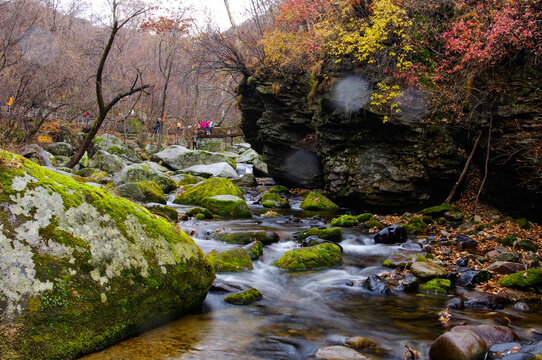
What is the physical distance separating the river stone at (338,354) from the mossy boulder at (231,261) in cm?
288

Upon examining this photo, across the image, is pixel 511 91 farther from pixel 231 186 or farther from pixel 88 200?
pixel 88 200

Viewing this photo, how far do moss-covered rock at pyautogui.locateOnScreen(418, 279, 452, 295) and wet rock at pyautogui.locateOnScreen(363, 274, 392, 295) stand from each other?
561 millimetres

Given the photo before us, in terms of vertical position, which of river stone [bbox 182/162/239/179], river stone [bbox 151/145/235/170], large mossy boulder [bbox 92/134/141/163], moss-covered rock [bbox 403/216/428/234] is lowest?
moss-covered rock [bbox 403/216/428/234]

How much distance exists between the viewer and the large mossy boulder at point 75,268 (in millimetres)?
2844

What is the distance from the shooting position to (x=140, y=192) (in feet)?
41.4

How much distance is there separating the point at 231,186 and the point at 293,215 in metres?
2.88

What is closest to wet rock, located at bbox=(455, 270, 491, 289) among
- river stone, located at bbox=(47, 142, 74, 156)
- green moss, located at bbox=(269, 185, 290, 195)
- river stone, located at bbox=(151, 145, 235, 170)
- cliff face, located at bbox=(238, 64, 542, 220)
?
cliff face, located at bbox=(238, 64, 542, 220)

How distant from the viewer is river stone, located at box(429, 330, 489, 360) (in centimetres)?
359

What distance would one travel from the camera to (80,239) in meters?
3.35

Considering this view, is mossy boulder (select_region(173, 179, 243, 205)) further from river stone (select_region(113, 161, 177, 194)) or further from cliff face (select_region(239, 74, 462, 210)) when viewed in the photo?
cliff face (select_region(239, 74, 462, 210))

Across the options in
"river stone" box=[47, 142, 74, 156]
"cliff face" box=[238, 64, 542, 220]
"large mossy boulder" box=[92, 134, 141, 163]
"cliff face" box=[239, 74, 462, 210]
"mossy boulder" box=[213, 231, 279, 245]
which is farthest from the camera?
"large mossy boulder" box=[92, 134, 141, 163]

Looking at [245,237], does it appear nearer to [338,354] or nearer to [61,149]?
[338,354]

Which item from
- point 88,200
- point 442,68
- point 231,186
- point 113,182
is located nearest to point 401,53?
point 442,68

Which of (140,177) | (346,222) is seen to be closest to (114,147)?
(140,177)
